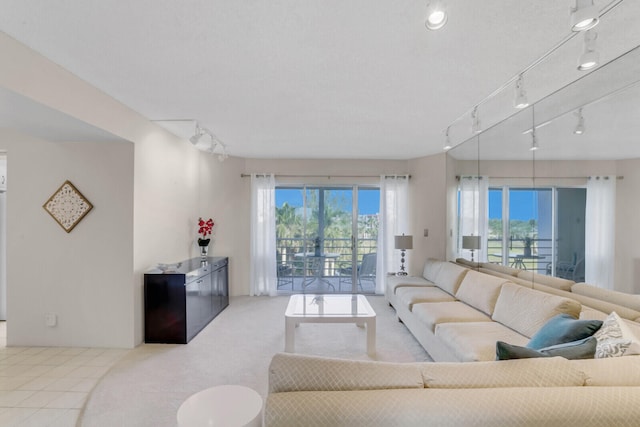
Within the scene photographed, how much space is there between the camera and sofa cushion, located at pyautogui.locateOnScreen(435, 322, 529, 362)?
7.64ft

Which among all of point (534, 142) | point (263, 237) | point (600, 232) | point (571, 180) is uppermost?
point (534, 142)

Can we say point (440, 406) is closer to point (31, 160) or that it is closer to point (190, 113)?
point (190, 113)

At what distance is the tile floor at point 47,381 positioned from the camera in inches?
89.4

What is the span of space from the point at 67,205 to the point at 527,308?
4.70m

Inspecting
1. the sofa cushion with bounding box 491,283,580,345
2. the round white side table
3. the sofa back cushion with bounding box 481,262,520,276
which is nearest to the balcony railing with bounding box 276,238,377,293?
the sofa back cushion with bounding box 481,262,520,276

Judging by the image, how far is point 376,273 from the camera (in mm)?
5773

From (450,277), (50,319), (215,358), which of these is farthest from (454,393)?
(50,319)

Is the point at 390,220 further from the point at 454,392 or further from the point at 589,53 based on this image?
the point at 454,392

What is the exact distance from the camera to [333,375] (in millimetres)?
1296

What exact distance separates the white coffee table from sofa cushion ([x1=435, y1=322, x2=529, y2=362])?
71 centimetres

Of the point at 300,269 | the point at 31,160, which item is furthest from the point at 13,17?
the point at 300,269

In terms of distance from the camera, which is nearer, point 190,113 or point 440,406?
point 440,406

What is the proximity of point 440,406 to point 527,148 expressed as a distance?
10.1 ft

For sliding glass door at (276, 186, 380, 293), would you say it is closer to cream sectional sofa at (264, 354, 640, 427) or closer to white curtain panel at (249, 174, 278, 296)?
white curtain panel at (249, 174, 278, 296)
